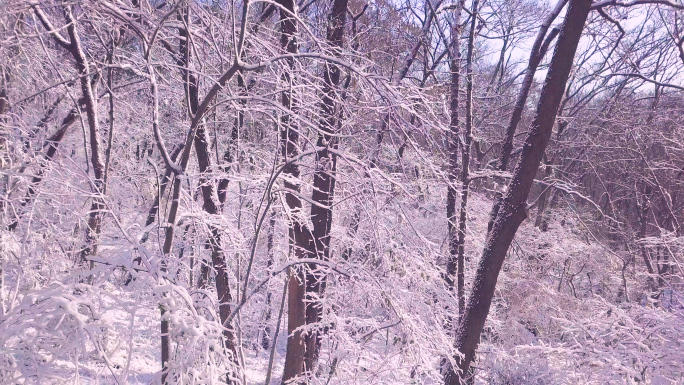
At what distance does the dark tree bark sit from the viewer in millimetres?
4723

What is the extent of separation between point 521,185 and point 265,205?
2883mm

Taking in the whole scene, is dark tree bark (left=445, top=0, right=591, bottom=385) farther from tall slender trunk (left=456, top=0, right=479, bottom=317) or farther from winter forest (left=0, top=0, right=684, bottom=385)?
tall slender trunk (left=456, top=0, right=479, bottom=317)

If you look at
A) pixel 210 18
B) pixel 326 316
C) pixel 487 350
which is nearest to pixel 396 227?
pixel 326 316

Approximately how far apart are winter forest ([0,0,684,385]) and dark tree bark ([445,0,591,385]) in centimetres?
2

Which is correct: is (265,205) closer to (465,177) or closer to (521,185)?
(521,185)

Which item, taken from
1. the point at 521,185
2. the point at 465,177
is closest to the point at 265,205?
the point at 521,185

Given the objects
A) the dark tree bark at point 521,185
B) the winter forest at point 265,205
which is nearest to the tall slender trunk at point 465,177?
the winter forest at point 265,205

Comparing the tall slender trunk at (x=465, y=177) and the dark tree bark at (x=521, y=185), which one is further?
the tall slender trunk at (x=465, y=177)

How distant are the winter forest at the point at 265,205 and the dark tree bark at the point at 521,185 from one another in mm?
22

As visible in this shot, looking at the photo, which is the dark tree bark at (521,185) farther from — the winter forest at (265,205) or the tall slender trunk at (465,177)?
the tall slender trunk at (465,177)

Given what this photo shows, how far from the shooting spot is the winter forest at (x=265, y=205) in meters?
2.16

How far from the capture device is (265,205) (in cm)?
545

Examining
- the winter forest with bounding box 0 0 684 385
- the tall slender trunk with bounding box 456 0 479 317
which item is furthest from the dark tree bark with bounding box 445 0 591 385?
the tall slender trunk with bounding box 456 0 479 317

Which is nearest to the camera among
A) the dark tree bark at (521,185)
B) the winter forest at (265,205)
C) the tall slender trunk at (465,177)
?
the winter forest at (265,205)
